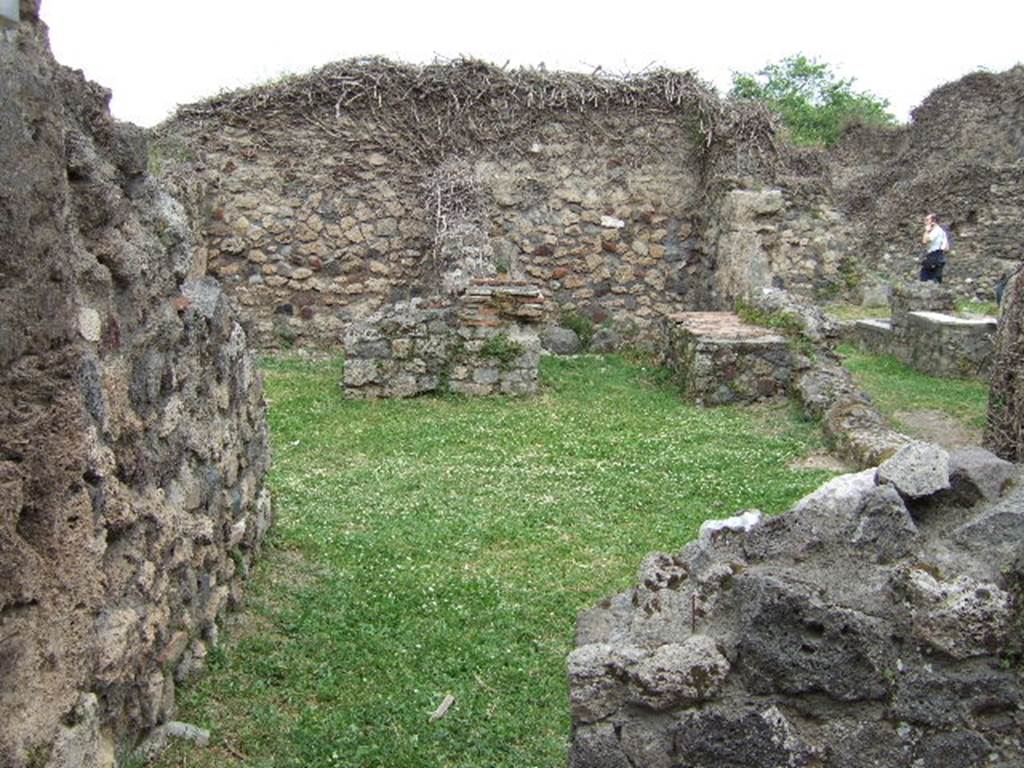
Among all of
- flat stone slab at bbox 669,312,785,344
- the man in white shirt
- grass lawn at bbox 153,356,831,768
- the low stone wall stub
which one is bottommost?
grass lawn at bbox 153,356,831,768

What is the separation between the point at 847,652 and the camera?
2.53 m

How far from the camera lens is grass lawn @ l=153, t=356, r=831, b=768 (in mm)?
3564

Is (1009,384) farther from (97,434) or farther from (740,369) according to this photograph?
(97,434)

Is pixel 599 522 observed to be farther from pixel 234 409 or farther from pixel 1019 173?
pixel 1019 173

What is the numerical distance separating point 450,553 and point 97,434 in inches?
102

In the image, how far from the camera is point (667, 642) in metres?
2.79

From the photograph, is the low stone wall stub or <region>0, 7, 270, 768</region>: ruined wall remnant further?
the low stone wall stub

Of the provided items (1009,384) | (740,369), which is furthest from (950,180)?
(1009,384)

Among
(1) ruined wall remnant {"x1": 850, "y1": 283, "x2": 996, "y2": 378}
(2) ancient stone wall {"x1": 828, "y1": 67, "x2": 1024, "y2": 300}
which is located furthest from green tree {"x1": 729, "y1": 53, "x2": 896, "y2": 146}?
(1) ruined wall remnant {"x1": 850, "y1": 283, "x2": 996, "y2": 378}

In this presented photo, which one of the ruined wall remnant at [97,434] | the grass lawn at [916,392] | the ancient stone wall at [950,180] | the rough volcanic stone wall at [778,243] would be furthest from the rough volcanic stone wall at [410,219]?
the ancient stone wall at [950,180]

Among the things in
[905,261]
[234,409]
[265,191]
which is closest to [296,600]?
[234,409]

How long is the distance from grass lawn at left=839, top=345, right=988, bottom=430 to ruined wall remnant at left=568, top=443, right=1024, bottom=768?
6074mm

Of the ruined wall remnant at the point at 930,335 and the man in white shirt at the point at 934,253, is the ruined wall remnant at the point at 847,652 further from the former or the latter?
the man in white shirt at the point at 934,253

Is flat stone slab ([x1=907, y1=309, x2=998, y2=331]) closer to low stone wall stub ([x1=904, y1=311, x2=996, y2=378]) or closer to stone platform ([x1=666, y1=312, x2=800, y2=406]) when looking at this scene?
low stone wall stub ([x1=904, y1=311, x2=996, y2=378])
